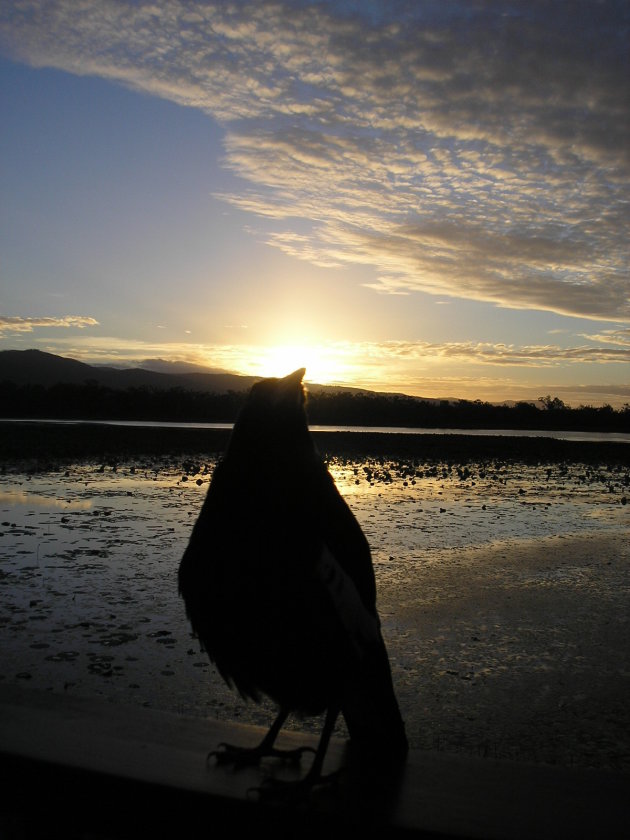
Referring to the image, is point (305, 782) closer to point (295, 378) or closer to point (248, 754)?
point (248, 754)

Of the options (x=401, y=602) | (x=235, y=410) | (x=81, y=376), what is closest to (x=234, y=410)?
(x=235, y=410)

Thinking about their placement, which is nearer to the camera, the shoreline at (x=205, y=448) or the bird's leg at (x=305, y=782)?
the bird's leg at (x=305, y=782)

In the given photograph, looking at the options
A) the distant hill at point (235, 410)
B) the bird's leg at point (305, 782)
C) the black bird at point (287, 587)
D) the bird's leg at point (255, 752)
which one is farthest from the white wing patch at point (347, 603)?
the distant hill at point (235, 410)

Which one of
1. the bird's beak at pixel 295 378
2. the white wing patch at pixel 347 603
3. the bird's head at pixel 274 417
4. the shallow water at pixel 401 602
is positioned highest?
the bird's beak at pixel 295 378

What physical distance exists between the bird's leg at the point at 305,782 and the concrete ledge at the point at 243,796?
0.13 ft

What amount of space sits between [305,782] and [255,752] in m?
0.23

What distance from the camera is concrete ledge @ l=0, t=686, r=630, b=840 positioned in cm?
163

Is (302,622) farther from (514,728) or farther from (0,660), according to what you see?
(0,660)

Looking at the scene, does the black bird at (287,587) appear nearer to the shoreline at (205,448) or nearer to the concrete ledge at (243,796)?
the concrete ledge at (243,796)

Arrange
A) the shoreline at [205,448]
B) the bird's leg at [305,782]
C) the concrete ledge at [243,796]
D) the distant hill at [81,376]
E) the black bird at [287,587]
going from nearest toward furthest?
the concrete ledge at [243,796]
the bird's leg at [305,782]
the black bird at [287,587]
the shoreline at [205,448]
the distant hill at [81,376]

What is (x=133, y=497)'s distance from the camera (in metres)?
13.7

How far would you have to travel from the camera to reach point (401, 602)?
709cm

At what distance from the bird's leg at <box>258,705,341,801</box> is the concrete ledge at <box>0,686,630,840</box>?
0.13ft

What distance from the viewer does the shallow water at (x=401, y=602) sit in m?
4.71
